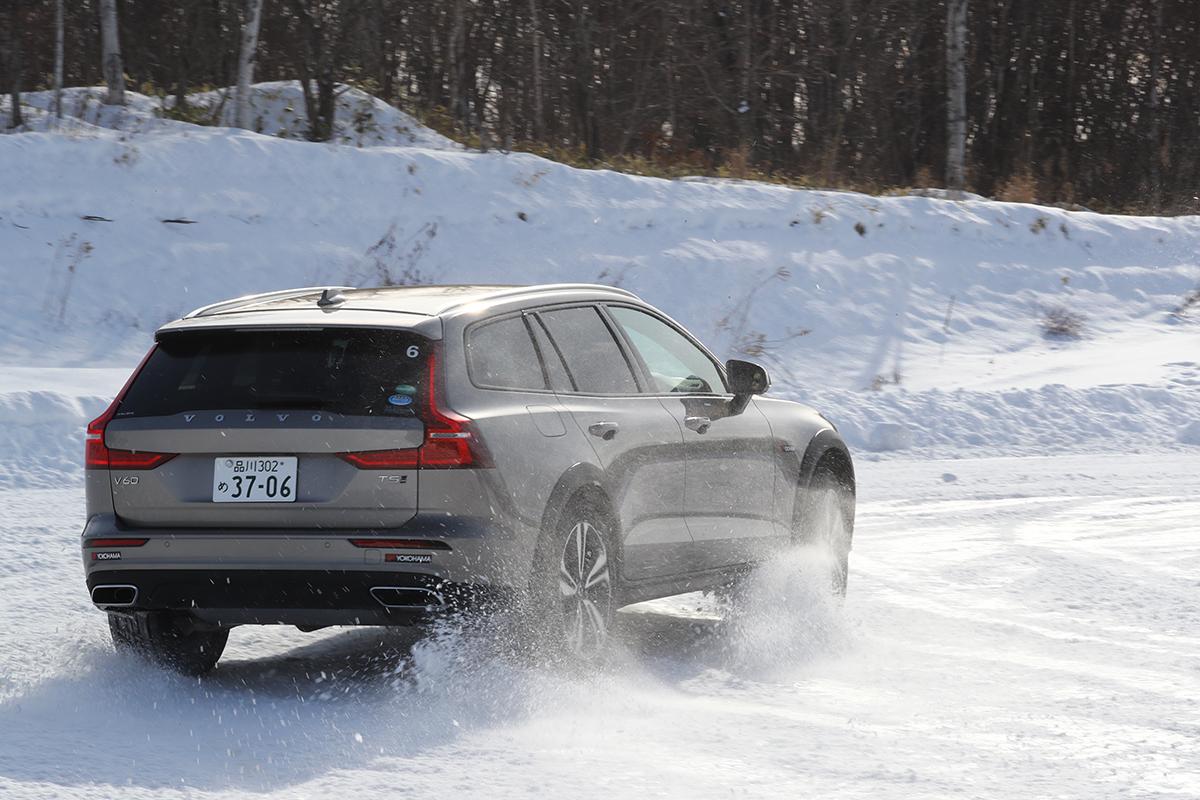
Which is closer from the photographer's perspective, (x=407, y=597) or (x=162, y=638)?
(x=407, y=597)

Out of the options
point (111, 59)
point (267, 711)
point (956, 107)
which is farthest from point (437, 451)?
point (956, 107)

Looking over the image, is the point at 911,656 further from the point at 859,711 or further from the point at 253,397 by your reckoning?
the point at 253,397

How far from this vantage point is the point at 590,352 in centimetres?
684

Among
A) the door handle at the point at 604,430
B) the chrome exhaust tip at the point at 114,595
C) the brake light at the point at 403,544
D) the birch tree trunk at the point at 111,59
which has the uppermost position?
the birch tree trunk at the point at 111,59

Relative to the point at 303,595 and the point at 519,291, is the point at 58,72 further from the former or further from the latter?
the point at 303,595

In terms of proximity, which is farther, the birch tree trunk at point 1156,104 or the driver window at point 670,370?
the birch tree trunk at point 1156,104

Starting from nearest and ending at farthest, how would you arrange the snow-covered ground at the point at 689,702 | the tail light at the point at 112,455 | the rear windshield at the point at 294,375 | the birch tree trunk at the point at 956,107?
the snow-covered ground at the point at 689,702 < the rear windshield at the point at 294,375 < the tail light at the point at 112,455 < the birch tree trunk at the point at 956,107

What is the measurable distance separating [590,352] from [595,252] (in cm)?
1526

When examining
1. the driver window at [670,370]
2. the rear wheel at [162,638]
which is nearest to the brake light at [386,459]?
the rear wheel at [162,638]

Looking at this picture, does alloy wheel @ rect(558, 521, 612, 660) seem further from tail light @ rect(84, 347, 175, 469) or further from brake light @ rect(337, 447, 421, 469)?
tail light @ rect(84, 347, 175, 469)

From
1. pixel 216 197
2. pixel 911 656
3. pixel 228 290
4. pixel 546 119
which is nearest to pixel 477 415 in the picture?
pixel 911 656

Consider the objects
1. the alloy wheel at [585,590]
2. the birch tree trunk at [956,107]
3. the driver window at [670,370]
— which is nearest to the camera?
the alloy wheel at [585,590]

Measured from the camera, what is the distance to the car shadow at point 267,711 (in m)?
5.10

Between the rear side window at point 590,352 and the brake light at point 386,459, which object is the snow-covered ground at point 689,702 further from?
the rear side window at point 590,352
